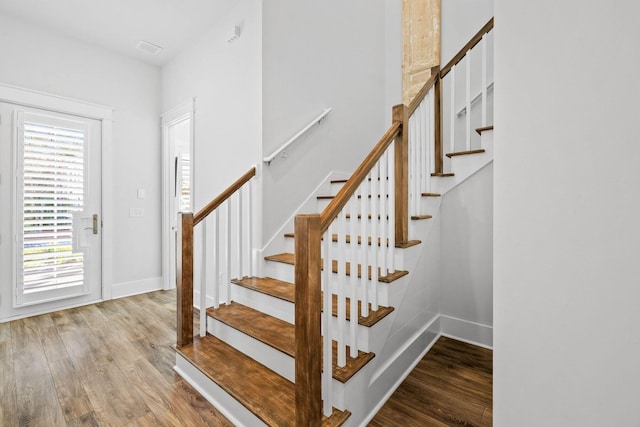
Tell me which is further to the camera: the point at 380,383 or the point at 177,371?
the point at 177,371

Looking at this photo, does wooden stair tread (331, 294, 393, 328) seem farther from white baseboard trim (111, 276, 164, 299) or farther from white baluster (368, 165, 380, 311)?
white baseboard trim (111, 276, 164, 299)

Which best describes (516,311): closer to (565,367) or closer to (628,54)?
(565,367)

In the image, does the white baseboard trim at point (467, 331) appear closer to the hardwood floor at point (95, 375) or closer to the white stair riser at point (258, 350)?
the white stair riser at point (258, 350)

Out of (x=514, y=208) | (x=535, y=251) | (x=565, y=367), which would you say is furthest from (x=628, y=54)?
(x=565, y=367)

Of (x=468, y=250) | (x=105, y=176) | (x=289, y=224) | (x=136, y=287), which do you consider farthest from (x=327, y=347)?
(x=105, y=176)

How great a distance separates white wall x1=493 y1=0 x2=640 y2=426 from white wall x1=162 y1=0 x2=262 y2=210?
200 centimetres

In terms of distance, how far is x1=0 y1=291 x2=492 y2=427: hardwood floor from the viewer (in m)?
1.59

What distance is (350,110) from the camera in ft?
11.1

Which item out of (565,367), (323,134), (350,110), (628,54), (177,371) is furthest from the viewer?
(350,110)

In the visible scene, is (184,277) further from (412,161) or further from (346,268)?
(412,161)

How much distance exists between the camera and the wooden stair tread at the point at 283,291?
5.33 feet

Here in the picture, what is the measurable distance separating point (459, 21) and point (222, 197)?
128 inches

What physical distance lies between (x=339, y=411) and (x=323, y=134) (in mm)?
2442

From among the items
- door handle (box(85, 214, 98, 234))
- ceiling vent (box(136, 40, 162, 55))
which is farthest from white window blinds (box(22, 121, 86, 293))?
ceiling vent (box(136, 40, 162, 55))
